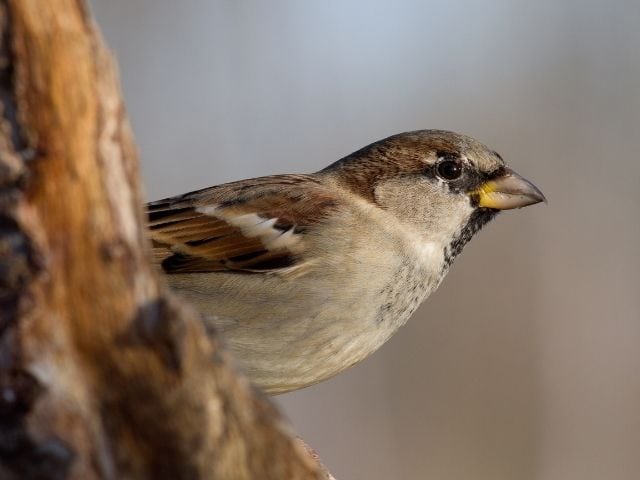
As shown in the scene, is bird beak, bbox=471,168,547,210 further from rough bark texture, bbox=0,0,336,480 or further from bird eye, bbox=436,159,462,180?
rough bark texture, bbox=0,0,336,480

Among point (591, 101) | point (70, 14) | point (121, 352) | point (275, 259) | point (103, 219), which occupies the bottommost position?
point (591, 101)

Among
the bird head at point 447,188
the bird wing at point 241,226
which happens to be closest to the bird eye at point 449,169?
the bird head at point 447,188

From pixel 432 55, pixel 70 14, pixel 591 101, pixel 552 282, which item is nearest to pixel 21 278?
pixel 70 14

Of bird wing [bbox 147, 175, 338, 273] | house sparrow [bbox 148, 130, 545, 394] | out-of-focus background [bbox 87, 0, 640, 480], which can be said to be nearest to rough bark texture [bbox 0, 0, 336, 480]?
house sparrow [bbox 148, 130, 545, 394]

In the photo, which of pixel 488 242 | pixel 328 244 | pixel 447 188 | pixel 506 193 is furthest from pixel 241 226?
pixel 488 242

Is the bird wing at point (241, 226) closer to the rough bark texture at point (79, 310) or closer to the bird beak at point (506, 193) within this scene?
the bird beak at point (506, 193)

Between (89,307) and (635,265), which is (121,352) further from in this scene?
(635,265)

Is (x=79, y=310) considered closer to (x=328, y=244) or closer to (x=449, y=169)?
(x=328, y=244)
